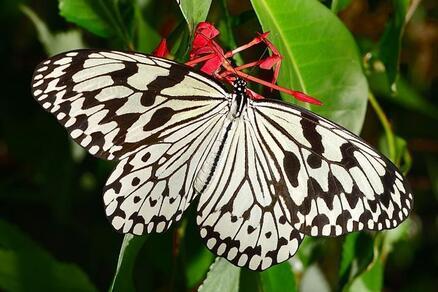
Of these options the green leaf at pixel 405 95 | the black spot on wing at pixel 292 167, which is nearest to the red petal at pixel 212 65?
the black spot on wing at pixel 292 167

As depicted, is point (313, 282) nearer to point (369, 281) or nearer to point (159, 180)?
point (369, 281)

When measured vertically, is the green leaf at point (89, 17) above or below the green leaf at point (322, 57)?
above

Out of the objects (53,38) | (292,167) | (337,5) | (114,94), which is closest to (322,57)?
(337,5)

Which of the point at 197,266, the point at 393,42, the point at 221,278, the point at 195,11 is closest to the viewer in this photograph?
the point at 195,11

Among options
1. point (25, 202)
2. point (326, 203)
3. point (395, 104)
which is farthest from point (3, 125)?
point (326, 203)

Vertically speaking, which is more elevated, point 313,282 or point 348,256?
point 348,256

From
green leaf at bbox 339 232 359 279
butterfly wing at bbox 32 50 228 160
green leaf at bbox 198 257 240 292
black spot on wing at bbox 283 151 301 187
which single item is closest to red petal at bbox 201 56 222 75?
butterfly wing at bbox 32 50 228 160

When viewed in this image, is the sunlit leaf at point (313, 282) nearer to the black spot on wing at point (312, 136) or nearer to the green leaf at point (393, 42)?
the green leaf at point (393, 42)

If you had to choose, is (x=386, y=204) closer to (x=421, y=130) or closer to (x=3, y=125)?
(x=421, y=130)
